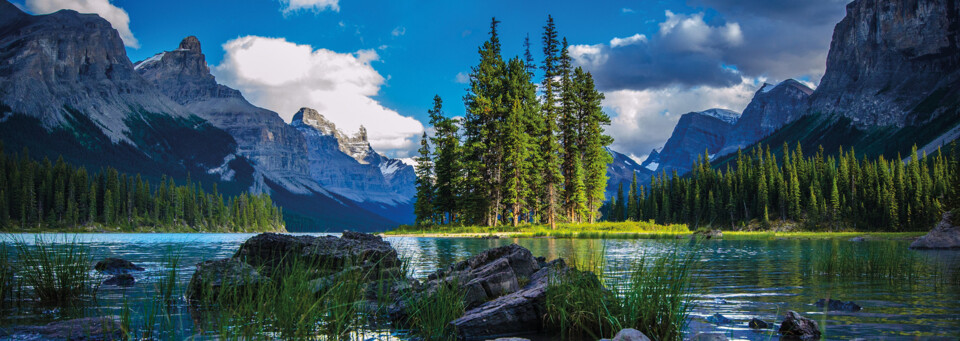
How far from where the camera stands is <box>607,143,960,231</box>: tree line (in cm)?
8681

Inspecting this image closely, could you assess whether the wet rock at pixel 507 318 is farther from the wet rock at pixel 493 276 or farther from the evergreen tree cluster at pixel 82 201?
the evergreen tree cluster at pixel 82 201

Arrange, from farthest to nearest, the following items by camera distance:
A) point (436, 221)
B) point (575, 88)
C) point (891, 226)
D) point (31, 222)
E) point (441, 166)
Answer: point (31, 222) → point (891, 226) → point (436, 221) → point (441, 166) → point (575, 88)

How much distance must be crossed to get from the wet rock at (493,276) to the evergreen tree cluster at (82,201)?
10339 cm

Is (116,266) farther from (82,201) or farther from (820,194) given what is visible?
(82,201)

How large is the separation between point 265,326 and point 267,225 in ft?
626

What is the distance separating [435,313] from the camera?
27.0 ft

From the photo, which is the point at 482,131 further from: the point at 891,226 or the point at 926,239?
the point at 891,226

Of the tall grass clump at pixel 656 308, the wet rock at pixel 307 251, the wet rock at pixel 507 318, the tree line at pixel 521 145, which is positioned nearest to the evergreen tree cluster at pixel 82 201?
the tree line at pixel 521 145

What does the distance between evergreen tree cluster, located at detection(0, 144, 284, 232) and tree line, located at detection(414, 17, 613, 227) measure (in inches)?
2796

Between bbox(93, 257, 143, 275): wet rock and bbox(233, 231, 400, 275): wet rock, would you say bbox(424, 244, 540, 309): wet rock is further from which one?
bbox(93, 257, 143, 275): wet rock

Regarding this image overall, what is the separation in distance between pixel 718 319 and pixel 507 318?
3603 millimetres

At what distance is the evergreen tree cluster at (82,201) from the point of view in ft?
347

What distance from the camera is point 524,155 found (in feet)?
174

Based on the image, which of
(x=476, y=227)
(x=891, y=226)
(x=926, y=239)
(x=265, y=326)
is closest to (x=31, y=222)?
(x=476, y=227)
